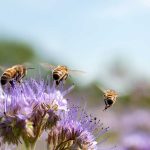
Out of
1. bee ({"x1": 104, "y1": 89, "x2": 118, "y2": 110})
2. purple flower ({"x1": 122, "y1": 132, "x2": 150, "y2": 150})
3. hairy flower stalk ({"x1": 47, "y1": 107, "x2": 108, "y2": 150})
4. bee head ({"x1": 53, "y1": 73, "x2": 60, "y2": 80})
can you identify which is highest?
purple flower ({"x1": 122, "y1": 132, "x2": 150, "y2": 150})

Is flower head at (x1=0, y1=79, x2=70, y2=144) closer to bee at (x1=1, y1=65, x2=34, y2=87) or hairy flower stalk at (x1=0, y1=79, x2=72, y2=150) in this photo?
hairy flower stalk at (x1=0, y1=79, x2=72, y2=150)

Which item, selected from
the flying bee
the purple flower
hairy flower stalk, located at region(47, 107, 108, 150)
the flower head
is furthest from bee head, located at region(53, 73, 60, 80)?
the purple flower

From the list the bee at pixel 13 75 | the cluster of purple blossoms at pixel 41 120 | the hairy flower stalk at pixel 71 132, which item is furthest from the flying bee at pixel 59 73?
the hairy flower stalk at pixel 71 132

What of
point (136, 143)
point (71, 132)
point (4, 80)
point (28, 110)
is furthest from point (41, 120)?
point (136, 143)

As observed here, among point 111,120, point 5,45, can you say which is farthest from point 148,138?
point 5,45

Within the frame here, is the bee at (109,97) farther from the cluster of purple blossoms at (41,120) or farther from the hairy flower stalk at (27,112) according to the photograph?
the hairy flower stalk at (27,112)

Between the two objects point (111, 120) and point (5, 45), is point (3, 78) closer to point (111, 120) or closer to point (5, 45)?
point (111, 120)
